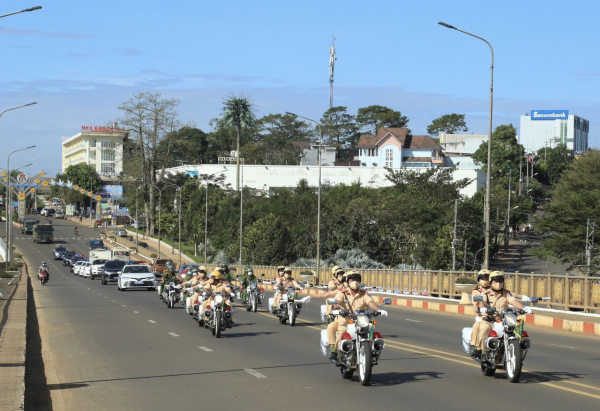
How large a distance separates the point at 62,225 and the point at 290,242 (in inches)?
3283

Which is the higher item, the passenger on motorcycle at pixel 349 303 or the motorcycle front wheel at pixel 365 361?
the passenger on motorcycle at pixel 349 303

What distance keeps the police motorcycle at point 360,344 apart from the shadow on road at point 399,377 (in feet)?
1.16

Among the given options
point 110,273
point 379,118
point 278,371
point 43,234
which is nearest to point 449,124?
point 379,118

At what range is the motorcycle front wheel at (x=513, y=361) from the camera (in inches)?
447

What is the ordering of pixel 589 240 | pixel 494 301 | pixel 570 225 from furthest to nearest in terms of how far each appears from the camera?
pixel 570 225
pixel 589 240
pixel 494 301

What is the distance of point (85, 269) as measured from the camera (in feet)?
237

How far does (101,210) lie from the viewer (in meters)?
156

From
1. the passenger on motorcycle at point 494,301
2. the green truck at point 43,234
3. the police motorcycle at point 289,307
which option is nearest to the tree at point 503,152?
the green truck at point 43,234

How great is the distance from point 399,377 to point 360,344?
135cm

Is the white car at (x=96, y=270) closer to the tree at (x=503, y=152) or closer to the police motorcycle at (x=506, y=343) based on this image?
the police motorcycle at (x=506, y=343)

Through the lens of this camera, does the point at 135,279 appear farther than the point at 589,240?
No

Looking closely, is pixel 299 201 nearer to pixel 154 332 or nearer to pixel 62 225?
pixel 154 332

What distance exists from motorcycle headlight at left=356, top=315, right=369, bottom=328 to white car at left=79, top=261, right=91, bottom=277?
62.0m

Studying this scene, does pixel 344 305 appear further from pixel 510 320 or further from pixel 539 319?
pixel 539 319
